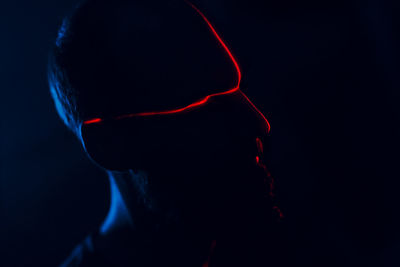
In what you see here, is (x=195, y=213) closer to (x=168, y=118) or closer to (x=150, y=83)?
(x=168, y=118)

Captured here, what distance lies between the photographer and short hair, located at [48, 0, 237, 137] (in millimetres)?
862

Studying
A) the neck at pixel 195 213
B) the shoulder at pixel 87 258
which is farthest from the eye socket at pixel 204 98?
the shoulder at pixel 87 258

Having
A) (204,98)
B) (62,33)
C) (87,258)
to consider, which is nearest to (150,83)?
(204,98)

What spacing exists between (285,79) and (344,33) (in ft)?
1.27

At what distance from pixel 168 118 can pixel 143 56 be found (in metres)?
0.21

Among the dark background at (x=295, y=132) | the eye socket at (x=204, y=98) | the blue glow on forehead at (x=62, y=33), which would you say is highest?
the blue glow on forehead at (x=62, y=33)

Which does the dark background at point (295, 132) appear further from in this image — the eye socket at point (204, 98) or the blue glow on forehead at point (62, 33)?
the blue glow on forehead at point (62, 33)

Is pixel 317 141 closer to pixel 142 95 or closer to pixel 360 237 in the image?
pixel 360 237

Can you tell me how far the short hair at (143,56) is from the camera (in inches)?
33.9

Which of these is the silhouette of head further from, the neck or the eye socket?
the neck

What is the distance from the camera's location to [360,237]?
5.18 feet

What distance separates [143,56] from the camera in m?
0.86

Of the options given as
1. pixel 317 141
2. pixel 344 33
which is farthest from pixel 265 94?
pixel 344 33

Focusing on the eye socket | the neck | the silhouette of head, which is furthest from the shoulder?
the eye socket
